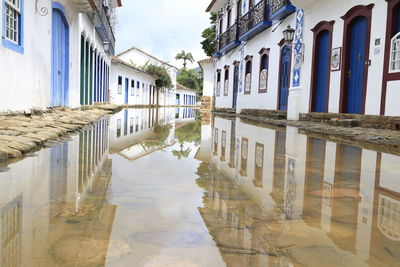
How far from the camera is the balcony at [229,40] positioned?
20.8 meters

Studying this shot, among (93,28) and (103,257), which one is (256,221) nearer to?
(103,257)

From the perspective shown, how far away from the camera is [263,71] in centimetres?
1697

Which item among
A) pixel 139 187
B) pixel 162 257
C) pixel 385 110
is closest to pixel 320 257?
pixel 162 257

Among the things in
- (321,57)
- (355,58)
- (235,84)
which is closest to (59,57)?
(321,57)

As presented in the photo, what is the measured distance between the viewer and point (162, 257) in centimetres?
160

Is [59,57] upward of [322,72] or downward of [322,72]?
upward

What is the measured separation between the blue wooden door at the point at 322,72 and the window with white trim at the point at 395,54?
2.87 m

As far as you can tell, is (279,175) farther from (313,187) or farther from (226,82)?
(226,82)

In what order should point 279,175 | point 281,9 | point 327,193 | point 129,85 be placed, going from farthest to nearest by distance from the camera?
point 129,85 < point 281,9 < point 279,175 < point 327,193

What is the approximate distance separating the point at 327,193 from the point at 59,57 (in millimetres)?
11032

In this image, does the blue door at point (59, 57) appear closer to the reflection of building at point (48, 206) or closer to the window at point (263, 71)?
the window at point (263, 71)

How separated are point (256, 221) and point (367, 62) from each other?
27.0 ft

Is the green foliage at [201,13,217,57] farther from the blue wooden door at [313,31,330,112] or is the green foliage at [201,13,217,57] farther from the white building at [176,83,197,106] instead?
the white building at [176,83,197,106]

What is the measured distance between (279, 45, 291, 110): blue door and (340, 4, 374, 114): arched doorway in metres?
3.82
